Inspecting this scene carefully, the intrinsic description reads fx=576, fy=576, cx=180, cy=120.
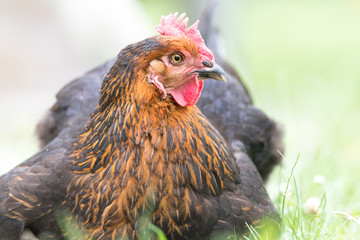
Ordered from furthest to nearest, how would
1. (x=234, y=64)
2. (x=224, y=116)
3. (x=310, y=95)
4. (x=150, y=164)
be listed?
(x=310, y=95) → (x=234, y=64) → (x=224, y=116) → (x=150, y=164)

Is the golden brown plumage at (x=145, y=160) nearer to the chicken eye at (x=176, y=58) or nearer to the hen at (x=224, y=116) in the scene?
the chicken eye at (x=176, y=58)

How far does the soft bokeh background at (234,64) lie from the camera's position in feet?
17.4

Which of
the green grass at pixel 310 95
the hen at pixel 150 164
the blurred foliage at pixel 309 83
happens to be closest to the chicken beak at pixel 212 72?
the hen at pixel 150 164

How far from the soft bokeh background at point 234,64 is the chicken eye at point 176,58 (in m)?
1.83

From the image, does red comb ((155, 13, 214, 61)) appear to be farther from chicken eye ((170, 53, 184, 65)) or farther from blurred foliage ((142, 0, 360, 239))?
blurred foliage ((142, 0, 360, 239))

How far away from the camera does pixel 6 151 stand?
5465mm

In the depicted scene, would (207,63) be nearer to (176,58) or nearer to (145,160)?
(176,58)

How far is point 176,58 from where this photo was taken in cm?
270

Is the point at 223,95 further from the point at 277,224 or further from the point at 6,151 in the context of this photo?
the point at 6,151

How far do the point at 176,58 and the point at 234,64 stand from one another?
3891 mm

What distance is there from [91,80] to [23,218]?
1.34 metres

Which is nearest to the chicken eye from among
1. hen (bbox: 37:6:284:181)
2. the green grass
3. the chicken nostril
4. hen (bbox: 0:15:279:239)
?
hen (bbox: 0:15:279:239)

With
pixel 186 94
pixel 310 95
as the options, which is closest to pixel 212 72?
pixel 186 94

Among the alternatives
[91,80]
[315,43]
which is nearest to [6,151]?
[91,80]
